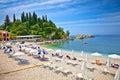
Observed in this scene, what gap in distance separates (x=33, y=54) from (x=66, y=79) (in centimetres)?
672

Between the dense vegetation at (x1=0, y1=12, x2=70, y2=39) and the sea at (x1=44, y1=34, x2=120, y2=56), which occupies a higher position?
the dense vegetation at (x1=0, y1=12, x2=70, y2=39)

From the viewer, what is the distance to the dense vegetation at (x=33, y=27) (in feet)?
131

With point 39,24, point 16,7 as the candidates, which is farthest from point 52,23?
point 16,7

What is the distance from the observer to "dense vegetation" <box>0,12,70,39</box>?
39925 mm

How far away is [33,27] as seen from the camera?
4166 cm

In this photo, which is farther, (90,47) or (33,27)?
(33,27)

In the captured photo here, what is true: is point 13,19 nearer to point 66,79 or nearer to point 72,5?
point 72,5

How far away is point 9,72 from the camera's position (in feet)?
25.6

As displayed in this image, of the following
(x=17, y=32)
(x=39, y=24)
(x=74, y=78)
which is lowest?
(x=74, y=78)

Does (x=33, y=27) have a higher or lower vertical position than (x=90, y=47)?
higher

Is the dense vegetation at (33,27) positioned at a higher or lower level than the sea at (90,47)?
higher

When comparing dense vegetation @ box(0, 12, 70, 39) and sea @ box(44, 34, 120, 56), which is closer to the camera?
sea @ box(44, 34, 120, 56)

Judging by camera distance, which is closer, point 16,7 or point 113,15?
point 16,7

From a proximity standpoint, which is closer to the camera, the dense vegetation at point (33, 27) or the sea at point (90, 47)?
the sea at point (90, 47)
